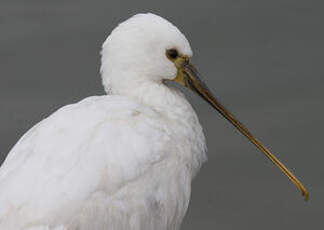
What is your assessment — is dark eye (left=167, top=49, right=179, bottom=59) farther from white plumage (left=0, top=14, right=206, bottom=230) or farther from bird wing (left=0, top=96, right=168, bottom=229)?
bird wing (left=0, top=96, right=168, bottom=229)

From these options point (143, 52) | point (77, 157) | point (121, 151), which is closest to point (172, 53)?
point (143, 52)

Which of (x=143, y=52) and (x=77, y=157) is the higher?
(x=143, y=52)

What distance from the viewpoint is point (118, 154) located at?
5012 mm

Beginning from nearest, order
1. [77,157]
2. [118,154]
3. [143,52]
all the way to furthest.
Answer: [77,157] < [118,154] < [143,52]

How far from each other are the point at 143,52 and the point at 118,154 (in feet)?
2.40

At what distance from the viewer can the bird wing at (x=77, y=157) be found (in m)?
4.70

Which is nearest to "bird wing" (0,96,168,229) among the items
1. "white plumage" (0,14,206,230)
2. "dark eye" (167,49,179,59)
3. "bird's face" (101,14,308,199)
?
"white plumage" (0,14,206,230)

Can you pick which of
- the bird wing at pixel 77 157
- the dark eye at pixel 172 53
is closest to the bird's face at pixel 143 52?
the dark eye at pixel 172 53

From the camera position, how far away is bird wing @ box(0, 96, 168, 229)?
4.70 m

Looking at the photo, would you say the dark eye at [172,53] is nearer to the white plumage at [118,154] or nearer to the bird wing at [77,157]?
the white plumage at [118,154]

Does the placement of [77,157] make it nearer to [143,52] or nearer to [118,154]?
[118,154]

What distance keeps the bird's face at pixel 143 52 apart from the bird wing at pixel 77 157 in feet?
0.68

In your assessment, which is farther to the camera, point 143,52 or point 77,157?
point 143,52

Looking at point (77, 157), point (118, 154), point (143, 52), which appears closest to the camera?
point (77, 157)
